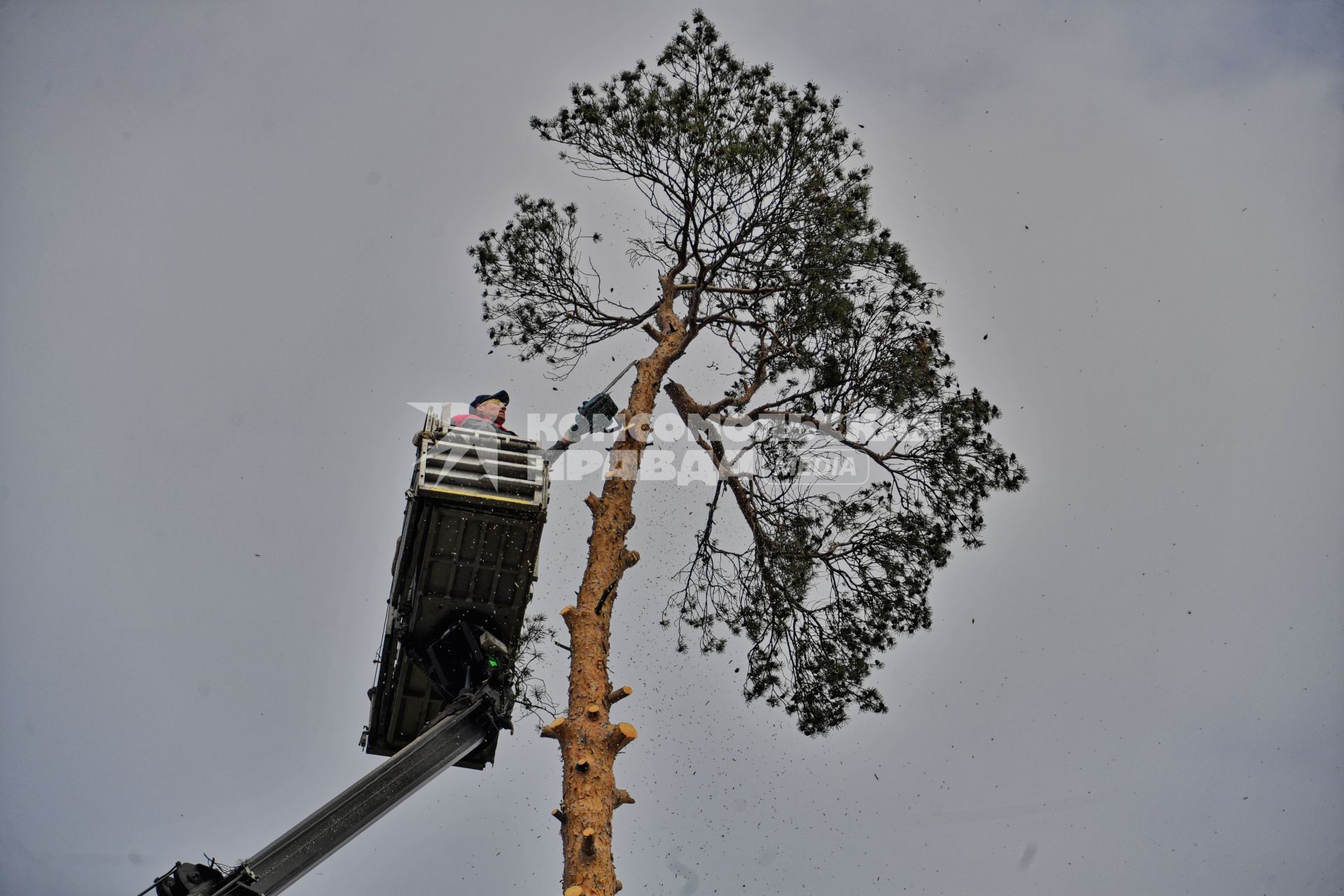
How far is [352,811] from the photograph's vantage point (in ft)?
22.2

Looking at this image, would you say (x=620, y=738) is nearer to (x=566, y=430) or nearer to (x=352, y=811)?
(x=352, y=811)

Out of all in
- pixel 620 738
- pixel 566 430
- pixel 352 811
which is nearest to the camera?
pixel 352 811

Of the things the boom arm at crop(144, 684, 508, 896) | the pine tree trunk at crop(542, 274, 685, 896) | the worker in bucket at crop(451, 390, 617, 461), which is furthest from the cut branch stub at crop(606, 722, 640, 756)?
the worker in bucket at crop(451, 390, 617, 461)

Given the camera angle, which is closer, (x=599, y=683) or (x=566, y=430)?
(x=599, y=683)

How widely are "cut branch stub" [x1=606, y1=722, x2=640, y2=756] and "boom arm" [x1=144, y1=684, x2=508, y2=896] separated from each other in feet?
3.44

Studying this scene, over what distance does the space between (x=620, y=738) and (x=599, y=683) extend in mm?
557

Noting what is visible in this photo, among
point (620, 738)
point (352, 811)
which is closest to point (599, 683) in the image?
point (620, 738)

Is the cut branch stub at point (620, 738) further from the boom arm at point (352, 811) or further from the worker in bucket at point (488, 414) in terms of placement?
the worker in bucket at point (488, 414)

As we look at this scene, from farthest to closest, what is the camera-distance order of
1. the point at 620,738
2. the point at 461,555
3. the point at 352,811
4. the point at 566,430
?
the point at 566,430
the point at 461,555
the point at 620,738
the point at 352,811

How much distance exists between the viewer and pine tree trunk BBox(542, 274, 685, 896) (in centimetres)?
693

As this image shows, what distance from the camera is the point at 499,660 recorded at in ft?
27.3

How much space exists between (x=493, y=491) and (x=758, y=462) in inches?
134

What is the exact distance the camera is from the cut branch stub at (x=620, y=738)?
754 centimetres

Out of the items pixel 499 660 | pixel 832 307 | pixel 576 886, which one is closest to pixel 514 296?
pixel 832 307
